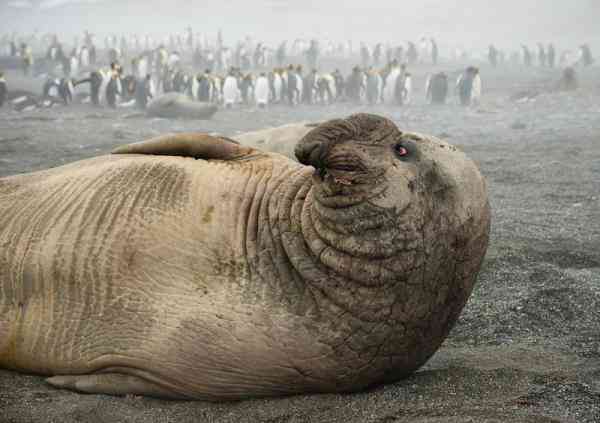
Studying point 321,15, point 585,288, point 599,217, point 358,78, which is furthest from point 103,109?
point 321,15

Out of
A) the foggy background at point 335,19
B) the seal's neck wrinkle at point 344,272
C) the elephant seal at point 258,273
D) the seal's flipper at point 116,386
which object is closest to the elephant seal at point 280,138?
the elephant seal at point 258,273

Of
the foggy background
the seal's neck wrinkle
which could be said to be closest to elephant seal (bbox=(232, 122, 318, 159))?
the seal's neck wrinkle

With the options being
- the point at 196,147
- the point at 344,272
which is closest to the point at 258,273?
the point at 344,272

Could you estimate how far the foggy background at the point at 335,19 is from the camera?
10069 centimetres

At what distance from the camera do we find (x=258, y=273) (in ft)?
8.39

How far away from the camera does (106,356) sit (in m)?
2.59

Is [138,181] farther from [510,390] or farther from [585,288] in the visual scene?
[585,288]

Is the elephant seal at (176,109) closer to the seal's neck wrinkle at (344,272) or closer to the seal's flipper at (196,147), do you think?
the seal's flipper at (196,147)

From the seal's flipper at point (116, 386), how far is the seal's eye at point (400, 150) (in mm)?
1080

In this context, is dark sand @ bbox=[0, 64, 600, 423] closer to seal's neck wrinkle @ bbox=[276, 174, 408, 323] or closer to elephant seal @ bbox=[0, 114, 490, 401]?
elephant seal @ bbox=[0, 114, 490, 401]

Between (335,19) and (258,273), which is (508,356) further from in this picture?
(335,19)

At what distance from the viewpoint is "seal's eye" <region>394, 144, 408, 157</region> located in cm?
248

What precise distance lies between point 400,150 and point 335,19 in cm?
13163

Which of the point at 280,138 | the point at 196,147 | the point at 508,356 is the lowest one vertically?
the point at 508,356
